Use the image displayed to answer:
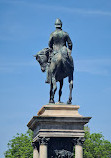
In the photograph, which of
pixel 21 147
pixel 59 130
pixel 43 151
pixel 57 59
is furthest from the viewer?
pixel 21 147

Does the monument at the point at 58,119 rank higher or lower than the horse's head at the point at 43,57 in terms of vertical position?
lower

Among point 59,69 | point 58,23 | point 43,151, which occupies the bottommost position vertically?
point 43,151

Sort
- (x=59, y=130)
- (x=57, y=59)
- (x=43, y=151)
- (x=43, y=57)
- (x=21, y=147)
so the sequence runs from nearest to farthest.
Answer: (x=43, y=151) < (x=59, y=130) < (x=57, y=59) < (x=43, y=57) < (x=21, y=147)

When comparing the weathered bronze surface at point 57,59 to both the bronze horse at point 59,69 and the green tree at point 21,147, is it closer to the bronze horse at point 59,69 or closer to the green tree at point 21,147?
the bronze horse at point 59,69

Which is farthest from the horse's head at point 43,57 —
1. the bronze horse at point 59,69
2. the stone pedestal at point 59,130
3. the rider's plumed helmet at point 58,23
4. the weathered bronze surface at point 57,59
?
the stone pedestal at point 59,130

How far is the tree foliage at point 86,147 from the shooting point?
71.3m

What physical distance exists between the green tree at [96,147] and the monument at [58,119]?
4179 cm

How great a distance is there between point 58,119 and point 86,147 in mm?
44815

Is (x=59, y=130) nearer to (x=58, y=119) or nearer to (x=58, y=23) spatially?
(x=58, y=119)

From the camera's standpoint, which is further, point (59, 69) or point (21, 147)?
point (21, 147)

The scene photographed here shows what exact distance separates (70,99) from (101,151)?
147ft

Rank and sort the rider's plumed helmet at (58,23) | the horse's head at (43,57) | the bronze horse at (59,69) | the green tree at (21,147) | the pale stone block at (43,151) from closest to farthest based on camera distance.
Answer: the pale stone block at (43,151) < the bronze horse at (59,69) < the rider's plumed helmet at (58,23) < the horse's head at (43,57) < the green tree at (21,147)

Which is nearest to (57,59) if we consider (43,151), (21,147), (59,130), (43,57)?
(43,57)

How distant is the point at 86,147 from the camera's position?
72.8 metres
